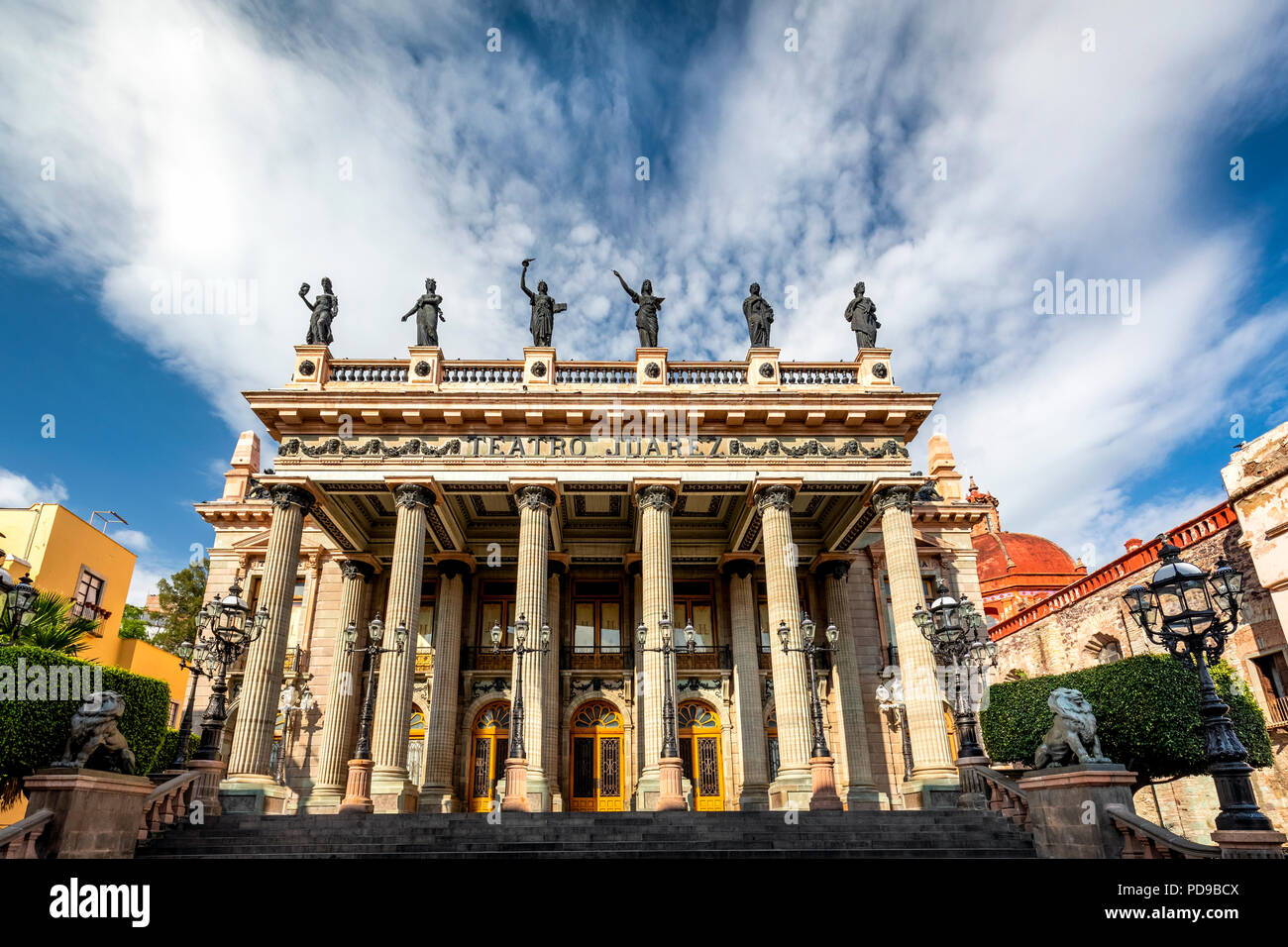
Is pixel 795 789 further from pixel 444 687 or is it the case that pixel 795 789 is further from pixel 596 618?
pixel 444 687

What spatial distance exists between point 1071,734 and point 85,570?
1172 inches

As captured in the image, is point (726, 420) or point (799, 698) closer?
point (799, 698)

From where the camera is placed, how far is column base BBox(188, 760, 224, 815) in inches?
543

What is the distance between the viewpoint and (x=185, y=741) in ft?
44.8

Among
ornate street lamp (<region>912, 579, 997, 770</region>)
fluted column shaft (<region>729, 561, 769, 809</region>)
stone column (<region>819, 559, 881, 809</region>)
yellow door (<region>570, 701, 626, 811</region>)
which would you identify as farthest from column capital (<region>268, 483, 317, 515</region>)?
ornate street lamp (<region>912, 579, 997, 770</region>)

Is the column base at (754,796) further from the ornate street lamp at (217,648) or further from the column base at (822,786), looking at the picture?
the ornate street lamp at (217,648)

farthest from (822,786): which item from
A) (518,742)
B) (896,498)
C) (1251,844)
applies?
(1251,844)

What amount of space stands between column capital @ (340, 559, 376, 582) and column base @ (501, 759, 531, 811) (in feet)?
29.9

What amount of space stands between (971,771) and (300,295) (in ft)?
68.0

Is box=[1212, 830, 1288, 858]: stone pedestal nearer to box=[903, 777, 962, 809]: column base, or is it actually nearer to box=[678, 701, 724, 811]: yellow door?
box=[903, 777, 962, 809]: column base

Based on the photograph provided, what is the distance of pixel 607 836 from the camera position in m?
13.3
